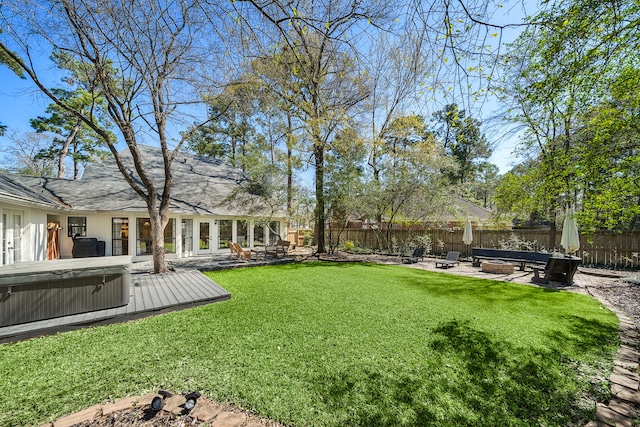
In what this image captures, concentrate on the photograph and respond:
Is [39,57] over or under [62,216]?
over

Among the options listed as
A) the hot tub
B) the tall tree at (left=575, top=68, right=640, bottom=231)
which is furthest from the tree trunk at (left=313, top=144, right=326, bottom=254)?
the tall tree at (left=575, top=68, right=640, bottom=231)

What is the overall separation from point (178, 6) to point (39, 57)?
14.4 ft

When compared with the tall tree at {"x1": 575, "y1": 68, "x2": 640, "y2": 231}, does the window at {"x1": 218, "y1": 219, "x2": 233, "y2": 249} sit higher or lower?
lower

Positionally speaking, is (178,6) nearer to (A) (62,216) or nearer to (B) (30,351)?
(B) (30,351)

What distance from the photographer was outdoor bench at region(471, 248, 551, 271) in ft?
32.2

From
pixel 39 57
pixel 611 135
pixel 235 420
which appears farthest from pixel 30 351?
pixel 611 135

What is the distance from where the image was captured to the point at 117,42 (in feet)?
22.4

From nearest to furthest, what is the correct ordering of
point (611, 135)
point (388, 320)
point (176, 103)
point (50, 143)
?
point (611, 135) → point (388, 320) → point (176, 103) → point (50, 143)

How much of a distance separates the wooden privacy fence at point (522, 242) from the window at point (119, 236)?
12.8 meters

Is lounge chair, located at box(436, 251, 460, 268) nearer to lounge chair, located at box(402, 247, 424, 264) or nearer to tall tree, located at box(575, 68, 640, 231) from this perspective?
lounge chair, located at box(402, 247, 424, 264)

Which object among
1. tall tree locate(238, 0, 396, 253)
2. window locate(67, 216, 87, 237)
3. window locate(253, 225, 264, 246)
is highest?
tall tree locate(238, 0, 396, 253)

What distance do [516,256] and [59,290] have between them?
1367cm

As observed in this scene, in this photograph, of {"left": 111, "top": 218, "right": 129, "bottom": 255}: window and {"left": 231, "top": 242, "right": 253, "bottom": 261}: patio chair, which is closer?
{"left": 231, "top": 242, "right": 253, "bottom": 261}: patio chair

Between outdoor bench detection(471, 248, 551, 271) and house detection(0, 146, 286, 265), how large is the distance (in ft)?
31.6
